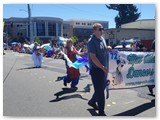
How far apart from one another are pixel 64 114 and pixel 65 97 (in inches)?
63.4

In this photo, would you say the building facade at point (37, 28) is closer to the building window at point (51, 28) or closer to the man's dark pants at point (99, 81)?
the building window at point (51, 28)

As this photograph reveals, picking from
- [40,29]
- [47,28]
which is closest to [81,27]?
[47,28]

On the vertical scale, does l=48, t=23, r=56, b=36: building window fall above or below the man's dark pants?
above

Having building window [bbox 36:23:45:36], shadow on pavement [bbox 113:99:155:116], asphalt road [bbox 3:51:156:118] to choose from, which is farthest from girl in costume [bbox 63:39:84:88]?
building window [bbox 36:23:45:36]

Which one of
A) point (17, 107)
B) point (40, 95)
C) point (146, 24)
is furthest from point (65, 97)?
point (146, 24)

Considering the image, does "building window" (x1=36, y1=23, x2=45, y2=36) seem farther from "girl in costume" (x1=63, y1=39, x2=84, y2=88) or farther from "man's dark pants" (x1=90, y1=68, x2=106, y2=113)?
"man's dark pants" (x1=90, y1=68, x2=106, y2=113)

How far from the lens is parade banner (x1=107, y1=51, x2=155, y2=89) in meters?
6.18

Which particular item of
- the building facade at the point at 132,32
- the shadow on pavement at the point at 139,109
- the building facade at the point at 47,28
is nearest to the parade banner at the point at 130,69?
the shadow on pavement at the point at 139,109

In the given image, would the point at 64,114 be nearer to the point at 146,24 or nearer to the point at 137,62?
the point at 137,62

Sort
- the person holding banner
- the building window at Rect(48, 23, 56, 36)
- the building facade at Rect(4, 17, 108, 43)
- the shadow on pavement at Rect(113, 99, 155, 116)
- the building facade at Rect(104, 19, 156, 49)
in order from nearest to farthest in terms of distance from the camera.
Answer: the person holding banner < the shadow on pavement at Rect(113, 99, 155, 116) < the building facade at Rect(104, 19, 156, 49) < the building facade at Rect(4, 17, 108, 43) < the building window at Rect(48, 23, 56, 36)

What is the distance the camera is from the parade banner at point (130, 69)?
243 inches

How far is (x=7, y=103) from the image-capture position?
7000 millimetres

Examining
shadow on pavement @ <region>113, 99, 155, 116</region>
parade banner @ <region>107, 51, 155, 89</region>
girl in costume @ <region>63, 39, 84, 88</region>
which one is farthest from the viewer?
girl in costume @ <region>63, 39, 84, 88</region>

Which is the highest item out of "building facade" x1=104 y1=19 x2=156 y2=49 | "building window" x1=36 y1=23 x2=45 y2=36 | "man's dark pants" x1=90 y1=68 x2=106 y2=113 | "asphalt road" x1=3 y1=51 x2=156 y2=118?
"building window" x1=36 y1=23 x2=45 y2=36
